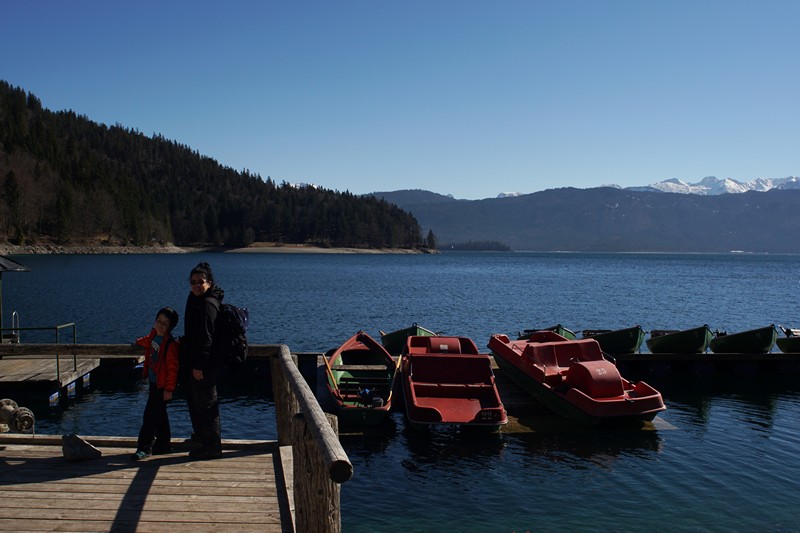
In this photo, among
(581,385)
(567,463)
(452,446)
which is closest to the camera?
(567,463)

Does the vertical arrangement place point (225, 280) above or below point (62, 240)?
below

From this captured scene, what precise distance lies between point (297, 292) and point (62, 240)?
95706mm

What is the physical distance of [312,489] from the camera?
Answer: 4988 mm

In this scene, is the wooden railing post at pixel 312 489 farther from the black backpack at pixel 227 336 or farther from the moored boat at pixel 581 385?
the moored boat at pixel 581 385

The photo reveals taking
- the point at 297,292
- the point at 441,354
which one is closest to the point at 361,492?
the point at 441,354

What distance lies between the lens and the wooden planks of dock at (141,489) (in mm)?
5879

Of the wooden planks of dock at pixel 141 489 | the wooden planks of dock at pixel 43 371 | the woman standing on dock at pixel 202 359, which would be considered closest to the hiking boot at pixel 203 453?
the woman standing on dock at pixel 202 359

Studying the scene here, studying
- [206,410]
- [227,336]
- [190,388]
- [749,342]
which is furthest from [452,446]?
[749,342]

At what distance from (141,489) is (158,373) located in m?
1.43

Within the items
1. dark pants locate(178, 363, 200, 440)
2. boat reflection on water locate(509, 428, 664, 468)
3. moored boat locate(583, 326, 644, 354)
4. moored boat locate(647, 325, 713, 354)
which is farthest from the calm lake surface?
dark pants locate(178, 363, 200, 440)

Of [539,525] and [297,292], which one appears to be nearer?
[539,525]

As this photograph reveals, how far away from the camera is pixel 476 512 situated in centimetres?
1205

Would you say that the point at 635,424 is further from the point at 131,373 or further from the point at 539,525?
the point at 131,373

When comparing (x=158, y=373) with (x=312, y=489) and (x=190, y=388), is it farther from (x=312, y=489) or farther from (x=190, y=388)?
(x=312, y=489)
